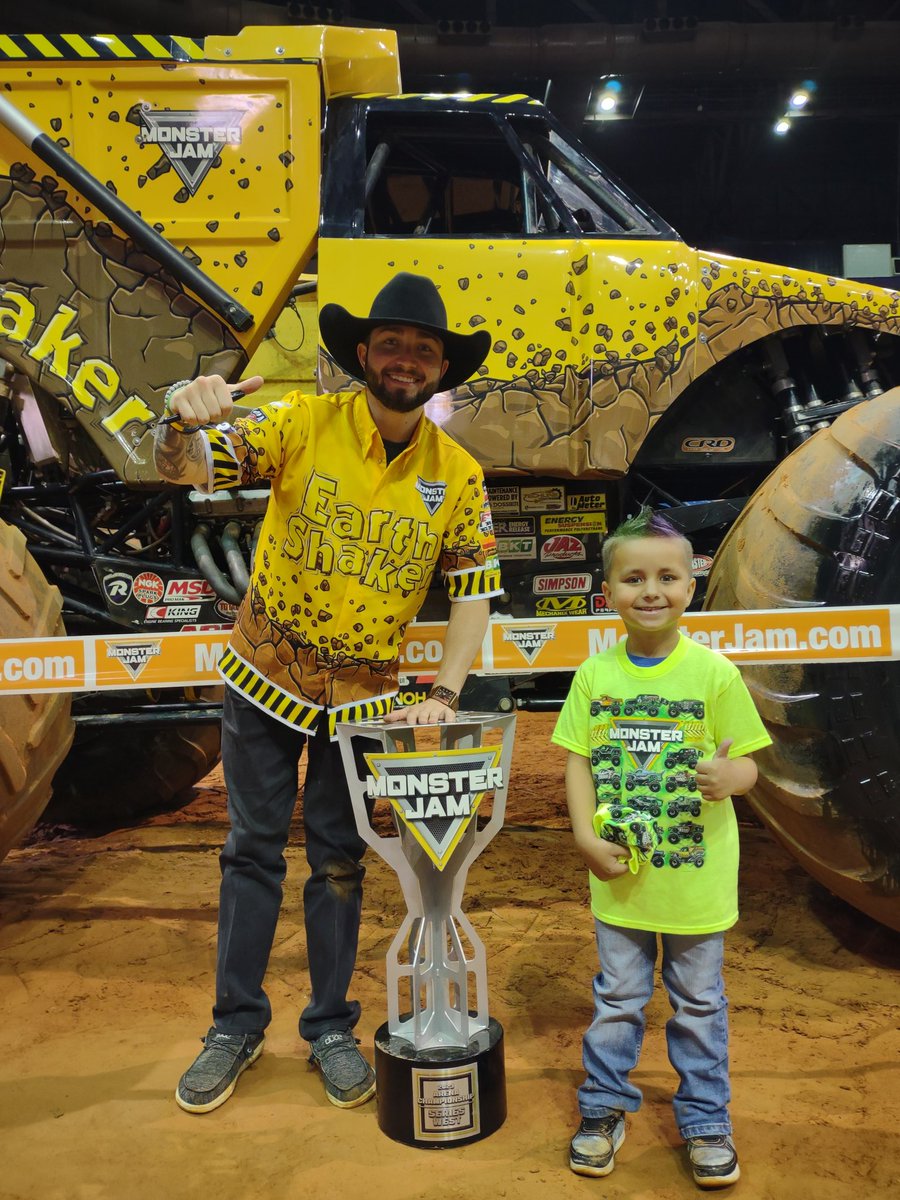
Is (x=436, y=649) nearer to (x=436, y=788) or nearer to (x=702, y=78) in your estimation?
(x=436, y=788)

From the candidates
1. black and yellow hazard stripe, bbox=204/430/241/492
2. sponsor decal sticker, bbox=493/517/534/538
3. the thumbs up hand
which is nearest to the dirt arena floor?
the thumbs up hand

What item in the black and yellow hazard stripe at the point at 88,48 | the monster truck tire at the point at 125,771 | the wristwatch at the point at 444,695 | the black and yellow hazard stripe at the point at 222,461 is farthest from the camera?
the monster truck tire at the point at 125,771

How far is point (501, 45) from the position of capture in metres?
10.7

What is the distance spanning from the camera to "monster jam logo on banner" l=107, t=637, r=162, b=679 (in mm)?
2951

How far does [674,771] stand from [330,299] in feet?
6.87

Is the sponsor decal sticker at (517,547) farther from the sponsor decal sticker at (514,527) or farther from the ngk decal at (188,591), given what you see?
the ngk decal at (188,591)

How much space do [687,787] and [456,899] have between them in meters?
0.56

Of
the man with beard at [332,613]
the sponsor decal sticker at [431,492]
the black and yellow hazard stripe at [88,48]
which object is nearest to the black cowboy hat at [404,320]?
the man with beard at [332,613]

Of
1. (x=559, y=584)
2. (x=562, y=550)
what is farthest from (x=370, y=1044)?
(x=562, y=550)

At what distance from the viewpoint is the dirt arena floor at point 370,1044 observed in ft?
6.88

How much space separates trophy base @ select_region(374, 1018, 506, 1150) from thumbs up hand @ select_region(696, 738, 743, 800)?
29.7 inches

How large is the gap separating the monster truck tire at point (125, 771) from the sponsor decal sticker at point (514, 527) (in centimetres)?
195

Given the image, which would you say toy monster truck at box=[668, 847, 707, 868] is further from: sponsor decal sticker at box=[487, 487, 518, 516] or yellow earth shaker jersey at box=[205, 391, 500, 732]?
sponsor decal sticker at box=[487, 487, 518, 516]

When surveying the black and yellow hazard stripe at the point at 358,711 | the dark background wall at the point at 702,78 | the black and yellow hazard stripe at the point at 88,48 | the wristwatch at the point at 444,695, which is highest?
the dark background wall at the point at 702,78
